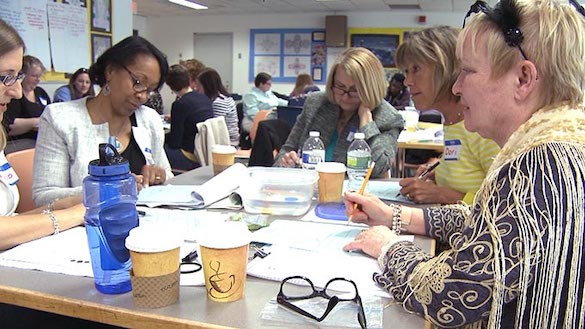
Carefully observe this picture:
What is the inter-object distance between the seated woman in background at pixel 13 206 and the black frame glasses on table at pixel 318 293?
2.12ft

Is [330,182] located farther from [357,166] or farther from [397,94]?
[397,94]

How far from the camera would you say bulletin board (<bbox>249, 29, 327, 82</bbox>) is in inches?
406

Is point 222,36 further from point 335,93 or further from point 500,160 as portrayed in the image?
point 500,160

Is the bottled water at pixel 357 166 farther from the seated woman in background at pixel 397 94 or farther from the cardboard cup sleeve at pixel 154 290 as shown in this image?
the seated woman in background at pixel 397 94

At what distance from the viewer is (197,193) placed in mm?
1578

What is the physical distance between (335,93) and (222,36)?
9.22m

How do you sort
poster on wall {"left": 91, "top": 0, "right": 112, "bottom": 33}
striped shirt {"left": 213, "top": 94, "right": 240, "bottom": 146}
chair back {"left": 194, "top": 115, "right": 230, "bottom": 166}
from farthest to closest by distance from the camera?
striped shirt {"left": 213, "top": 94, "right": 240, "bottom": 146}
poster on wall {"left": 91, "top": 0, "right": 112, "bottom": 33}
chair back {"left": 194, "top": 115, "right": 230, "bottom": 166}

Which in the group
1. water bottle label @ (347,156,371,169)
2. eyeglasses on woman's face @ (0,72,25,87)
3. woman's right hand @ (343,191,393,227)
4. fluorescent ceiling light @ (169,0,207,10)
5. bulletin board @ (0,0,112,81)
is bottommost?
woman's right hand @ (343,191,393,227)

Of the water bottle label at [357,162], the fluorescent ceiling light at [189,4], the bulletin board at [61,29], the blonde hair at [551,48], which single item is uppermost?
the fluorescent ceiling light at [189,4]

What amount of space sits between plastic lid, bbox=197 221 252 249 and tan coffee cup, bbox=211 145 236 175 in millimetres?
1123

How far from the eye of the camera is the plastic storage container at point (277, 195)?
5.02ft

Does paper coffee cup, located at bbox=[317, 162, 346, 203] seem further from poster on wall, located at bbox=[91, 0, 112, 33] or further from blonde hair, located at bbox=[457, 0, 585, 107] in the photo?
poster on wall, located at bbox=[91, 0, 112, 33]

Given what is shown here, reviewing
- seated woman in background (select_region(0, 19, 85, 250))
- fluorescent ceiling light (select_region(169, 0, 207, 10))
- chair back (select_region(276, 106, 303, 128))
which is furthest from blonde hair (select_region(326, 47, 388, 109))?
fluorescent ceiling light (select_region(169, 0, 207, 10))

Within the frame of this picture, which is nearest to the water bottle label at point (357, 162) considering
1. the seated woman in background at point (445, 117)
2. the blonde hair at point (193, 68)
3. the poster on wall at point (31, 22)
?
the seated woman in background at point (445, 117)
